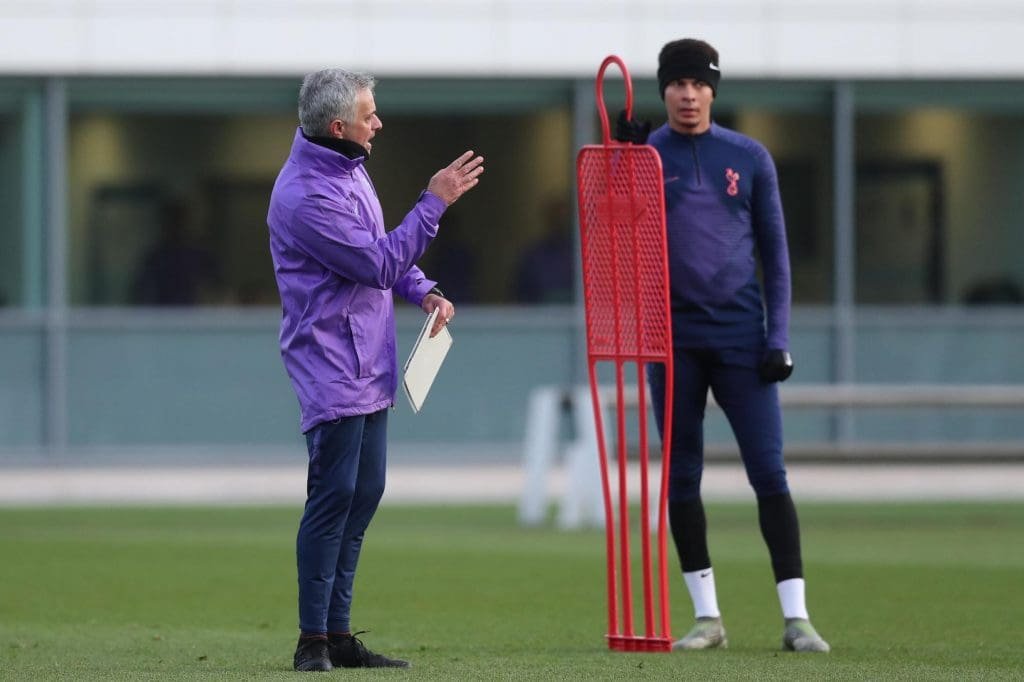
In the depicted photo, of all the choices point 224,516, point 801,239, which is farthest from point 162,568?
point 801,239

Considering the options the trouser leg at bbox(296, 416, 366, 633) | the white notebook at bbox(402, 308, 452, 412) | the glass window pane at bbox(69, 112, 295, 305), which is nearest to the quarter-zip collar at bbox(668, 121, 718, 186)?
the white notebook at bbox(402, 308, 452, 412)

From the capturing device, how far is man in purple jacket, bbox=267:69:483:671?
6520mm

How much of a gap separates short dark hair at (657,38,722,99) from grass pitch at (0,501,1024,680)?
192 cm

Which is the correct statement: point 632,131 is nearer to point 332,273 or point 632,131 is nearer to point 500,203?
point 332,273

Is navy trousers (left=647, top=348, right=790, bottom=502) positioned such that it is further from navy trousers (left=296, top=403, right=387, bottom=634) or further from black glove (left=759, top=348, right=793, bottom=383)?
navy trousers (left=296, top=403, right=387, bottom=634)

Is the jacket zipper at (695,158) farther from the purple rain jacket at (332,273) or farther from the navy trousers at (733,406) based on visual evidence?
the purple rain jacket at (332,273)

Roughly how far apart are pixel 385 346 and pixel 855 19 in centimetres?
1386

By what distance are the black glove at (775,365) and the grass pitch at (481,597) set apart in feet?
2.98

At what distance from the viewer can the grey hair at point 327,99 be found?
6590mm

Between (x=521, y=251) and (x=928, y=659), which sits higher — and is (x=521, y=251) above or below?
above

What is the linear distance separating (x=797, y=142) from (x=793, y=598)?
43.0 ft

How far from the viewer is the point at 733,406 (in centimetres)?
752

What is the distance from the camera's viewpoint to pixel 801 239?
2014 centimetres

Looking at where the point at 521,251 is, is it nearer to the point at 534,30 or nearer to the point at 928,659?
the point at 534,30
